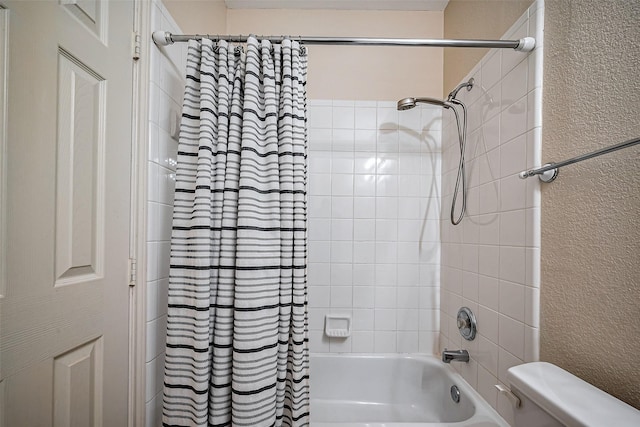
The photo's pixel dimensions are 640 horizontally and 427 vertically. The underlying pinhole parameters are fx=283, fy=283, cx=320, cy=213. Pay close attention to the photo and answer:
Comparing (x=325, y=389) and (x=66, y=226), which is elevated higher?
(x=66, y=226)

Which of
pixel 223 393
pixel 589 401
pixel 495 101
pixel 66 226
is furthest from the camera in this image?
pixel 495 101

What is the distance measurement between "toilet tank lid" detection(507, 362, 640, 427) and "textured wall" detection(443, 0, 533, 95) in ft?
3.98

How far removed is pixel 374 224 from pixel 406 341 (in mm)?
722

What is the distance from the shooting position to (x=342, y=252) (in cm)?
170

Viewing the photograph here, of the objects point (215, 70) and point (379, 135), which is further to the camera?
point (379, 135)

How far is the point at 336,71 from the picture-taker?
5.76 feet

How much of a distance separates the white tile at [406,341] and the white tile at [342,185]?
0.90m

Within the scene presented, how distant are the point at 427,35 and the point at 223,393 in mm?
2157

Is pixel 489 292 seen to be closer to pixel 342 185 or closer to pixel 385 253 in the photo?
pixel 385 253

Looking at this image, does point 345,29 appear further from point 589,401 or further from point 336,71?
point 589,401

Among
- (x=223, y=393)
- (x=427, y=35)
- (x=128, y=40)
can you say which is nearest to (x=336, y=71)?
(x=427, y=35)

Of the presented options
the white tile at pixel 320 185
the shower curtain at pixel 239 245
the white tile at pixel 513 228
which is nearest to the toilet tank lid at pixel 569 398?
the white tile at pixel 513 228

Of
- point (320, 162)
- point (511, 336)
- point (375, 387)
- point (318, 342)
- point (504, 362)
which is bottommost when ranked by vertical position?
point (375, 387)

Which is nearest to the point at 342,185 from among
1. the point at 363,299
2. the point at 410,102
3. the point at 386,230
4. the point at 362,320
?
the point at 386,230
